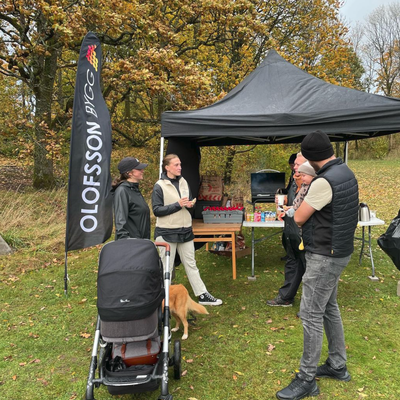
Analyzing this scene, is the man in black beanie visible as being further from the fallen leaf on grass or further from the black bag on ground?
the black bag on ground

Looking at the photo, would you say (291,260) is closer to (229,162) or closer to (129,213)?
(129,213)

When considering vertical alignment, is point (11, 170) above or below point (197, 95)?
below

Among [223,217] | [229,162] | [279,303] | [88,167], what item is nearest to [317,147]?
[88,167]

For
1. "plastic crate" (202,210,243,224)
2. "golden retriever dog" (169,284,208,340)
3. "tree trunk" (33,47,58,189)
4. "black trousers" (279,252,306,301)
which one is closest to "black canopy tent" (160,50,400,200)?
"plastic crate" (202,210,243,224)

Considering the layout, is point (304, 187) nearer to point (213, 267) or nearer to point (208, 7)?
point (213, 267)

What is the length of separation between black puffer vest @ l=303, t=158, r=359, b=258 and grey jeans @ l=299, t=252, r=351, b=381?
0.26 ft

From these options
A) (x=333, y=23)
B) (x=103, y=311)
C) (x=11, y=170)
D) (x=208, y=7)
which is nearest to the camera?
(x=103, y=311)

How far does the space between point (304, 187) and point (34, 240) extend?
5.67m

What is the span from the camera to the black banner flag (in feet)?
11.5

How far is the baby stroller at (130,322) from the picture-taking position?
236 cm

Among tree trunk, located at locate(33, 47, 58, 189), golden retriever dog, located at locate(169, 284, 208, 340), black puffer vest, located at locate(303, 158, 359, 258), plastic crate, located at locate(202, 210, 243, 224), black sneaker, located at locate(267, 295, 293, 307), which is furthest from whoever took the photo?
tree trunk, located at locate(33, 47, 58, 189)

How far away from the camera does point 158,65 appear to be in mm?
7609

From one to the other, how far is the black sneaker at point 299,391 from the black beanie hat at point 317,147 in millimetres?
1626

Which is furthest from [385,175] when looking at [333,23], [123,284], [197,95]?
[123,284]
